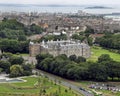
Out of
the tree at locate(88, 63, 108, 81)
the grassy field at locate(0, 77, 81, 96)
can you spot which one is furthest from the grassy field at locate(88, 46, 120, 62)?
the grassy field at locate(0, 77, 81, 96)

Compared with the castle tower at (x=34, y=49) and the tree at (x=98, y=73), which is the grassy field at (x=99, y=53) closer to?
the castle tower at (x=34, y=49)

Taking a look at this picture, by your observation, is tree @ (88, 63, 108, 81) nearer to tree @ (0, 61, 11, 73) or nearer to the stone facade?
tree @ (0, 61, 11, 73)

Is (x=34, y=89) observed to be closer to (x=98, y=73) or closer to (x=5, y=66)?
(x=98, y=73)

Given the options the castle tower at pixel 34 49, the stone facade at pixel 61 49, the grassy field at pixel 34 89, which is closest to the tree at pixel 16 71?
the grassy field at pixel 34 89

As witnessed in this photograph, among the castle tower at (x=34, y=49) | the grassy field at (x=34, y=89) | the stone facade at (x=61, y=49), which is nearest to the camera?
the grassy field at (x=34, y=89)

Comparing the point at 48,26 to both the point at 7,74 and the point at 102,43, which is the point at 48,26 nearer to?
the point at 102,43
